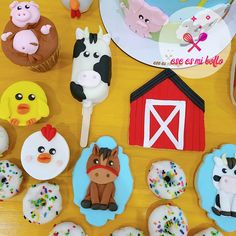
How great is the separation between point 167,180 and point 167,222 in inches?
3.3

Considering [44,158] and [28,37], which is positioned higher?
[28,37]

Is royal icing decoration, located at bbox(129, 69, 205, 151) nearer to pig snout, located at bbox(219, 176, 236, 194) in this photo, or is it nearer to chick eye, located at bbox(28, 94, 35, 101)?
pig snout, located at bbox(219, 176, 236, 194)

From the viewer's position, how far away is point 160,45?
810 mm

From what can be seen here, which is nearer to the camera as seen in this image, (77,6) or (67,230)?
(67,230)

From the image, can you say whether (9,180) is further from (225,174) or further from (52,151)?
(225,174)

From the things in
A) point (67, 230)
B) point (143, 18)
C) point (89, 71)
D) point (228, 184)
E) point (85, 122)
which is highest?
Answer: point (143, 18)

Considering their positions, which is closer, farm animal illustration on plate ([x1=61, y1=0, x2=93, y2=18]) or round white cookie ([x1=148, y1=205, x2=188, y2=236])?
round white cookie ([x1=148, y1=205, x2=188, y2=236])

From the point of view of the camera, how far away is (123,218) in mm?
741

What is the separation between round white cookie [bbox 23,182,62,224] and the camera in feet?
2.32

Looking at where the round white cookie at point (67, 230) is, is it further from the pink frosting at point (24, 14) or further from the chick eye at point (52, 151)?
the pink frosting at point (24, 14)

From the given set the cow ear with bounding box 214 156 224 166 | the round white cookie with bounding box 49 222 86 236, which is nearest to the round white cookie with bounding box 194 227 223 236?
the cow ear with bounding box 214 156 224 166

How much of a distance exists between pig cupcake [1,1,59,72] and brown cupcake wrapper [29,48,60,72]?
0.02m

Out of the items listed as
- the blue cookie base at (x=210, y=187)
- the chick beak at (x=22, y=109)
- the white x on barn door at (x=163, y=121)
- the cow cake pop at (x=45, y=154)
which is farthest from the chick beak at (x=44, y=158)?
the blue cookie base at (x=210, y=187)

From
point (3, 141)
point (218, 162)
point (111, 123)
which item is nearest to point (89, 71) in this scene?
point (111, 123)
